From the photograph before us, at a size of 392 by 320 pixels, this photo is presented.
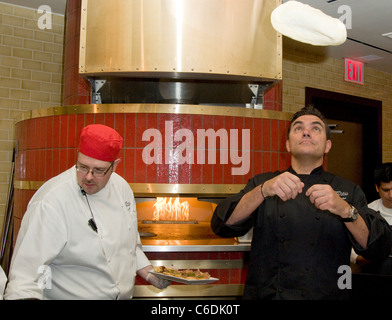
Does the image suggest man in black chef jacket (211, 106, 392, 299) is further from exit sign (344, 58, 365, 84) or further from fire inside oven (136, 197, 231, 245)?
exit sign (344, 58, 365, 84)

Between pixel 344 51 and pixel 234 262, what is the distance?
3928mm

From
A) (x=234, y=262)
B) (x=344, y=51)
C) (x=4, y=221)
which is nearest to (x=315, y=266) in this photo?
(x=234, y=262)

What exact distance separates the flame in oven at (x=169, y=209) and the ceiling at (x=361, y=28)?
218cm

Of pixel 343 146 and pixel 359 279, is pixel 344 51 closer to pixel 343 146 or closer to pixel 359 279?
pixel 343 146

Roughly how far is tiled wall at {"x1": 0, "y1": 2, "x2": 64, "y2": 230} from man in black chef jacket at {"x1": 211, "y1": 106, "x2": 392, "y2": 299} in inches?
116

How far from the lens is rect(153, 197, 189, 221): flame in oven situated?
3.47m

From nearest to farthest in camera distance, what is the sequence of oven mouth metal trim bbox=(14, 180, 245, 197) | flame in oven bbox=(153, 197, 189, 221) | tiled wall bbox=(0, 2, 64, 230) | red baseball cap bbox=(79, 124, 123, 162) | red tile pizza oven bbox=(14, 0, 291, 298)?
1. red baseball cap bbox=(79, 124, 123, 162)
2. red tile pizza oven bbox=(14, 0, 291, 298)
3. oven mouth metal trim bbox=(14, 180, 245, 197)
4. flame in oven bbox=(153, 197, 189, 221)
5. tiled wall bbox=(0, 2, 64, 230)

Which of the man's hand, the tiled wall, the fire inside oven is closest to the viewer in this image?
the man's hand

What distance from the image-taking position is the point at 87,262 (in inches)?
70.5

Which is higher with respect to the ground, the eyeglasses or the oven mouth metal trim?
the eyeglasses

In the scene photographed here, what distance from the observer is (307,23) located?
1687 millimetres

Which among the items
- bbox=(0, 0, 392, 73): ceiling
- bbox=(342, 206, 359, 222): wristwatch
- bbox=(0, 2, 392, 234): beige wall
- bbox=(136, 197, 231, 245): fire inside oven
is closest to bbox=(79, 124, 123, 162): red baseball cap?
bbox=(342, 206, 359, 222): wristwatch

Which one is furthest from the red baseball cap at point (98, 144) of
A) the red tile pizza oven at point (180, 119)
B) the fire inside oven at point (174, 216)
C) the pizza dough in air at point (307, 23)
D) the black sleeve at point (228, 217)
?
the fire inside oven at point (174, 216)

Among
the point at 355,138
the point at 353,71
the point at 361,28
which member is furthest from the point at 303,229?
the point at 355,138
